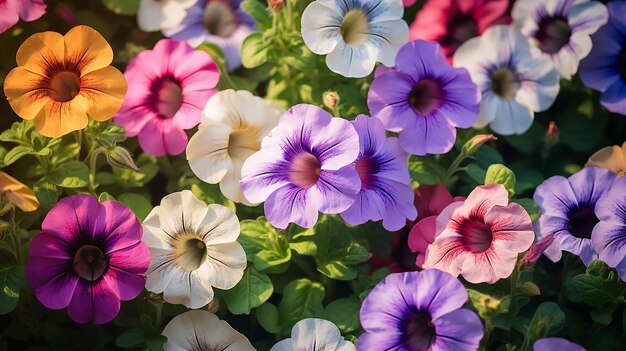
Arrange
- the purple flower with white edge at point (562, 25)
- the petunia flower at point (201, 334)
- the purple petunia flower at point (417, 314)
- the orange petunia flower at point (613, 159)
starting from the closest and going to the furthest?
1. the purple petunia flower at point (417, 314)
2. the petunia flower at point (201, 334)
3. the orange petunia flower at point (613, 159)
4. the purple flower with white edge at point (562, 25)

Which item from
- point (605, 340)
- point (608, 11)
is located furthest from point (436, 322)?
point (608, 11)

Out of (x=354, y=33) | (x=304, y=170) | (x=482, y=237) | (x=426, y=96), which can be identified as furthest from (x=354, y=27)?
Result: (x=482, y=237)

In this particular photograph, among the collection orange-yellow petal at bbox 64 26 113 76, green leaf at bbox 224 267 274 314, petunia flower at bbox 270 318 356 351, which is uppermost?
orange-yellow petal at bbox 64 26 113 76

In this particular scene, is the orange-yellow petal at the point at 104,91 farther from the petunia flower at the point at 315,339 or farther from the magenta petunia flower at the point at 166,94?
the petunia flower at the point at 315,339

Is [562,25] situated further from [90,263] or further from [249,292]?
[90,263]

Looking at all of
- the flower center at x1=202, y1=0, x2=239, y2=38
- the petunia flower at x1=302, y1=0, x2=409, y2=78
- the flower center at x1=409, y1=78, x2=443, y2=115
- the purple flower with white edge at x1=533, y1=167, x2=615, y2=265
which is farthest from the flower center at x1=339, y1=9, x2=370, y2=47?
the purple flower with white edge at x1=533, y1=167, x2=615, y2=265

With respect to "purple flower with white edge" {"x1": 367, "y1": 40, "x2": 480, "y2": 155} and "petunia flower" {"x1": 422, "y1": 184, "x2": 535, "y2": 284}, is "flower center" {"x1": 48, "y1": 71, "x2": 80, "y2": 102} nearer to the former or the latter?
"purple flower with white edge" {"x1": 367, "y1": 40, "x2": 480, "y2": 155}

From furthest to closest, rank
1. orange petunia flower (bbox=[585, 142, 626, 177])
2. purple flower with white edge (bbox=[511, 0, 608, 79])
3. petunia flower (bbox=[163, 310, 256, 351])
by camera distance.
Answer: purple flower with white edge (bbox=[511, 0, 608, 79]) → orange petunia flower (bbox=[585, 142, 626, 177]) → petunia flower (bbox=[163, 310, 256, 351])

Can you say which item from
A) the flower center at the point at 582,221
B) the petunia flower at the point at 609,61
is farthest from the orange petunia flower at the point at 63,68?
the petunia flower at the point at 609,61
